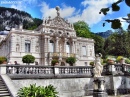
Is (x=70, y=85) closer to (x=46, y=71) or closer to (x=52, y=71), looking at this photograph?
(x=52, y=71)

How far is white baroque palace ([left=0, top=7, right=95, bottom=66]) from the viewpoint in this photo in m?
32.8

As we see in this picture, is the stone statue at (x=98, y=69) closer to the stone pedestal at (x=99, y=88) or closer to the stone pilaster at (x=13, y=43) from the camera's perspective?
the stone pedestal at (x=99, y=88)

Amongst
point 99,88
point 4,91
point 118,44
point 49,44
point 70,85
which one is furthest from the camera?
point 118,44

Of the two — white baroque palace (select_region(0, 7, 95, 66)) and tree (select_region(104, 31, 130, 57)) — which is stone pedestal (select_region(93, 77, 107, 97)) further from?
tree (select_region(104, 31, 130, 57))

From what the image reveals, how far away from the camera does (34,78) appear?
1251 centimetres

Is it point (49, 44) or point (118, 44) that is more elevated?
point (118, 44)

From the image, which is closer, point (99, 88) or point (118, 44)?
point (99, 88)

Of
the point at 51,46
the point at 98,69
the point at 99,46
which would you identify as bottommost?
the point at 98,69

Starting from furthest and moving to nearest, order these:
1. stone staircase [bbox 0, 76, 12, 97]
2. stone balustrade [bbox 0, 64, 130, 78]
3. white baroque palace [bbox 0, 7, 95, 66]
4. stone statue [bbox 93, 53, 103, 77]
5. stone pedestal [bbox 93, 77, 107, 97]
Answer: white baroque palace [bbox 0, 7, 95, 66], stone balustrade [bbox 0, 64, 130, 78], stone statue [bbox 93, 53, 103, 77], stone pedestal [bbox 93, 77, 107, 97], stone staircase [bbox 0, 76, 12, 97]

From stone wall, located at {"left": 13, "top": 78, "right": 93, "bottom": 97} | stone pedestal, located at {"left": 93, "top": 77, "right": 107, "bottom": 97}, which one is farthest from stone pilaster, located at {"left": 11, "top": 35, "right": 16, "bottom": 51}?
stone pedestal, located at {"left": 93, "top": 77, "right": 107, "bottom": 97}

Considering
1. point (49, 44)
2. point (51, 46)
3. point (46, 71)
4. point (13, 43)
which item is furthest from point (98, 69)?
point (51, 46)

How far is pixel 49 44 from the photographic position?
1414 inches

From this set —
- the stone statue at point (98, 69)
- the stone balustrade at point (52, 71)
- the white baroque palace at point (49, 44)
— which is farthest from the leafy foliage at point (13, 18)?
the stone statue at point (98, 69)

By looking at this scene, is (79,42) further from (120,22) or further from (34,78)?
(120,22)
